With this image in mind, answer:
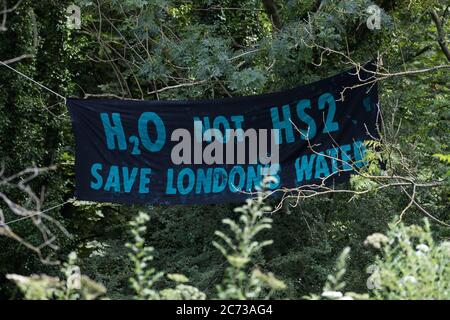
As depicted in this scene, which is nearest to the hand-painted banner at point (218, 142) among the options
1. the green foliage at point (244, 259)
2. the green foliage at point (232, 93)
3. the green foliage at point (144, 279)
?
the green foliage at point (232, 93)

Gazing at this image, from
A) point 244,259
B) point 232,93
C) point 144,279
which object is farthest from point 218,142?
point 244,259

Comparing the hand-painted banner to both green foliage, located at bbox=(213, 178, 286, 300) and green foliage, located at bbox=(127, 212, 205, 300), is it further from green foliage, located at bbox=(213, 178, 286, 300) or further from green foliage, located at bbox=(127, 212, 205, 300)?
green foliage, located at bbox=(127, 212, 205, 300)

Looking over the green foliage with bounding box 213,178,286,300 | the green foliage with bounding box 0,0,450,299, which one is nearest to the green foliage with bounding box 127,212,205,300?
the green foliage with bounding box 213,178,286,300

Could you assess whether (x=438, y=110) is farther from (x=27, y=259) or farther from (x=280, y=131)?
(x=27, y=259)

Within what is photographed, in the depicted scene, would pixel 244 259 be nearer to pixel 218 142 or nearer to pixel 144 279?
pixel 144 279

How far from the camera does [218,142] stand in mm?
7266

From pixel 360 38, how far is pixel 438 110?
1151 mm

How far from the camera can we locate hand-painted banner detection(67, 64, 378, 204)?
7.17 meters

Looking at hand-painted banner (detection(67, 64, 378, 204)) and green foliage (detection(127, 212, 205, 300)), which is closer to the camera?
green foliage (detection(127, 212, 205, 300))

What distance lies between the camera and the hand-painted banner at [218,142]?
717 centimetres

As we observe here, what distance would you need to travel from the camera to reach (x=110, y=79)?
37.6 ft

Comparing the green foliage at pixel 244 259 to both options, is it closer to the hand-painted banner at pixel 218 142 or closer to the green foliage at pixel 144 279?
the green foliage at pixel 144 279
